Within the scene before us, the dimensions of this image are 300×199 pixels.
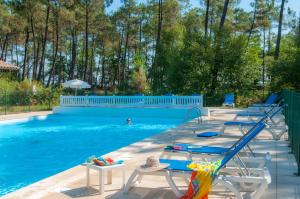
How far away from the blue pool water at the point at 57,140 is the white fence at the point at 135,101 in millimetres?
742

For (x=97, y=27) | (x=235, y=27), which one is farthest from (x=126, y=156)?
(x=235, y=27)

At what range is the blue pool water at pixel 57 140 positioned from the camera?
826 centimetres

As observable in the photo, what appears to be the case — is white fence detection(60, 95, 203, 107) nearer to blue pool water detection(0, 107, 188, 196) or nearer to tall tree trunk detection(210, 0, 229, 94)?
blue pool water detection(0, 107, 188, 196)

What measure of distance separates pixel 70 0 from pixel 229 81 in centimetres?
1455

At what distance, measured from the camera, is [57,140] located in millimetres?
12820

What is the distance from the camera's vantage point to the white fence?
19.2 m

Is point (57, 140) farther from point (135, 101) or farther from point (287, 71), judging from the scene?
point (287, 71)

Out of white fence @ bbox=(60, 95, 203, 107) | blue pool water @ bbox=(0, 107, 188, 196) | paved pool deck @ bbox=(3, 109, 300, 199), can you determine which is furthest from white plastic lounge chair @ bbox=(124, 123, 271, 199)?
white fence @ bbox=(60, 95, 203, 107)

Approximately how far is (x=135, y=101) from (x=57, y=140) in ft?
26.7

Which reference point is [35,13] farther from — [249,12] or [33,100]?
[249,12]

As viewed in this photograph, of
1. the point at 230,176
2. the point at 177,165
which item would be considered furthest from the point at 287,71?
the point at 230,176

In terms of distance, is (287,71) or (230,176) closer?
(230,176)

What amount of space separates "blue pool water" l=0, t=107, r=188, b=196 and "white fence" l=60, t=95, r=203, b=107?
0.74m

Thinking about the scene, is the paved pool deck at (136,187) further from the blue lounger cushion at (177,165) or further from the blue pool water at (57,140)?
the blue pool water at (57,140)
